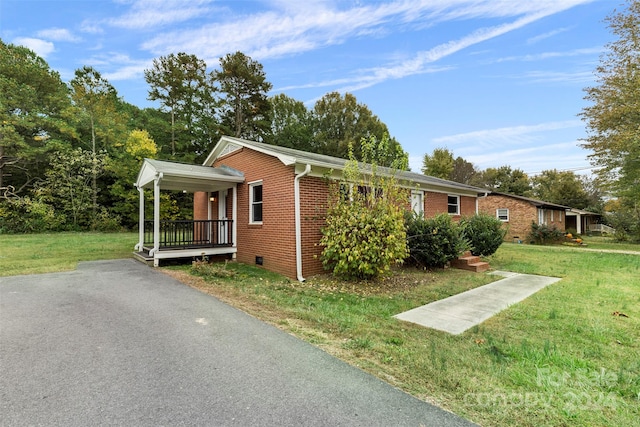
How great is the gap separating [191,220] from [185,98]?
2080 cm

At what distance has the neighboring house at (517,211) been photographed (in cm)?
2102

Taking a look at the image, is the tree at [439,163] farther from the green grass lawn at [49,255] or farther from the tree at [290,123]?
the green grass lawn at [49,255]

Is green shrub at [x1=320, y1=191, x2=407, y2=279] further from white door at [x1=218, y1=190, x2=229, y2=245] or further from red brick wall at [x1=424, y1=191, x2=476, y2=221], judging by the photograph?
red brick wall at [x1=424, y1=191, x2=476, y2=221]

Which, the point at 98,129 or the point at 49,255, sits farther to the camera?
the point at 98,129

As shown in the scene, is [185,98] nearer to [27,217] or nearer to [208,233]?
[27,217]

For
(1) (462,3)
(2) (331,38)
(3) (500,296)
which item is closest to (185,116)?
(2) (331,38)

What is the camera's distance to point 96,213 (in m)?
21.2

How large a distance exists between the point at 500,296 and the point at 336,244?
3.50 m

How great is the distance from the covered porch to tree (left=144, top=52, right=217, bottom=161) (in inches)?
619

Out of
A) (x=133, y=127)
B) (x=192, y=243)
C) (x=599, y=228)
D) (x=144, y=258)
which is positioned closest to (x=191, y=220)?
(x=192, y=243)

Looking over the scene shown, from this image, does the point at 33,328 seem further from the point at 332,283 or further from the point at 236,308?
the point at 332,283

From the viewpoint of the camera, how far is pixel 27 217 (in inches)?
757

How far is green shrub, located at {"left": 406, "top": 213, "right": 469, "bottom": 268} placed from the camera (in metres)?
8.44

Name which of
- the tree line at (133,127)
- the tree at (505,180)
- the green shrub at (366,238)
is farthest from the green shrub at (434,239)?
the tree at (505,180)
